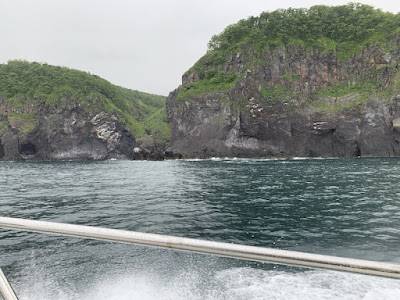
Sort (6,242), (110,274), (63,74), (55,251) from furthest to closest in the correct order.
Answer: (63,74)
(6,242)
(55,251)
(110,274)

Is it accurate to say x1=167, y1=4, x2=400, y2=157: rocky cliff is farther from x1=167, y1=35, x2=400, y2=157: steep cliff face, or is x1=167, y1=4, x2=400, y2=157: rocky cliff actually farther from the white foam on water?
the white foam on water

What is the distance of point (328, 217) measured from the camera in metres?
13.0

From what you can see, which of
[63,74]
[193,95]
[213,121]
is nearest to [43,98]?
[63,74]

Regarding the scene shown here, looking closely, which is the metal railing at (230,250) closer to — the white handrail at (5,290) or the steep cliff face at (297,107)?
the white handrail at (5,290)

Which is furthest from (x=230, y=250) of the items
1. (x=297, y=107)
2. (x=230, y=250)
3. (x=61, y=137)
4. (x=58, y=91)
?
(x=58, y=91)

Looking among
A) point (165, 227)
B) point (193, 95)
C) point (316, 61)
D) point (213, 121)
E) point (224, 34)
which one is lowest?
point (165, 227)

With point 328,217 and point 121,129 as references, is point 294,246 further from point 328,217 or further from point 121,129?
point 121,129

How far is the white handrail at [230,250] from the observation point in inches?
63.4

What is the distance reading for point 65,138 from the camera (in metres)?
108

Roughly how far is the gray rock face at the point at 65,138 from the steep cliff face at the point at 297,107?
32412 mm

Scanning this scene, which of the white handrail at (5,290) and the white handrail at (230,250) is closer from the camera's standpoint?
the white handrail at (230,250)

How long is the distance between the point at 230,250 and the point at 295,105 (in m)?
88.6

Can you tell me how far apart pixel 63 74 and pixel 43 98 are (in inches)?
986

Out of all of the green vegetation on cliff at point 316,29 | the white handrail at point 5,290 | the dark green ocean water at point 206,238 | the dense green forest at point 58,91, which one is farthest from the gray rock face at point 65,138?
the white handrail at point 5,290
